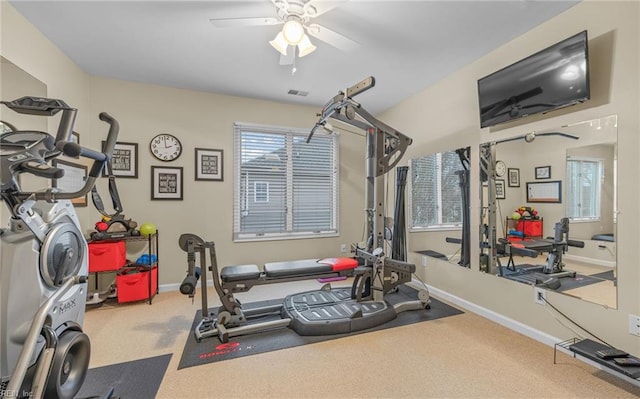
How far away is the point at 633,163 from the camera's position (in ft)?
6.05

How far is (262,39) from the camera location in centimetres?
256

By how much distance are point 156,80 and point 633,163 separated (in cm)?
463

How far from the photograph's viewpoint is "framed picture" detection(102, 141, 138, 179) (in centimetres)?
342

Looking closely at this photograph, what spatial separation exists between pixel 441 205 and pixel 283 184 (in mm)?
2292

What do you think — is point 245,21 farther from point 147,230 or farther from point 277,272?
point 147,230

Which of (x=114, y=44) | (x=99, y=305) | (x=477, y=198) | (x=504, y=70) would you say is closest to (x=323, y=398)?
(x=477, y=198)

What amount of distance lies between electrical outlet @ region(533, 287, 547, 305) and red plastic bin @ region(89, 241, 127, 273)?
13.7 ft

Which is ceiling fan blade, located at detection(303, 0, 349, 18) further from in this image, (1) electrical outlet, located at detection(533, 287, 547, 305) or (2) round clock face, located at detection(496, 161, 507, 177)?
(1) electrical outlet, located at detection(533, 287, 547, 305)

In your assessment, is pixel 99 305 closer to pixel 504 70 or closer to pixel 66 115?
pixel 66 115

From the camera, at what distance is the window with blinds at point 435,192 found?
10.6 ft

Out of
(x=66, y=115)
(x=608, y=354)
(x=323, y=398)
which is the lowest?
(x=323, y=398)

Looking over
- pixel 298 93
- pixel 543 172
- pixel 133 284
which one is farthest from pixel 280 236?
pixel 543 172

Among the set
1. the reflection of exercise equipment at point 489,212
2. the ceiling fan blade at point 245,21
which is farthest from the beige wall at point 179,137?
the reflection of exercise equipment at point 489,212

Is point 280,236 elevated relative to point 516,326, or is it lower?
elevated
